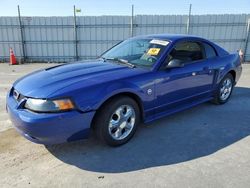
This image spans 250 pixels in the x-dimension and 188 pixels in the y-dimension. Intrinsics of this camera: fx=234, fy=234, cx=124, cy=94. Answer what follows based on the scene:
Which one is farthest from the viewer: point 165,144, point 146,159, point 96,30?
point 96,30

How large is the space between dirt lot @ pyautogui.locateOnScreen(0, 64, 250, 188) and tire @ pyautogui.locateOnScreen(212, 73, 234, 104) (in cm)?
91

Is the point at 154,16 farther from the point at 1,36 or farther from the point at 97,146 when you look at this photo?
the point at 97,146

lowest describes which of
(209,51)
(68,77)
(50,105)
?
(50,105)

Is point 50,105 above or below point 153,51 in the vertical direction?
below

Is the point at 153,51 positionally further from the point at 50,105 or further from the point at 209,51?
the point at 50,105

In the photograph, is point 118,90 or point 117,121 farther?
point 117,121

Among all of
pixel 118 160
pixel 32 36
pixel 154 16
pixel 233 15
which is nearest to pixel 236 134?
pixel 118 160

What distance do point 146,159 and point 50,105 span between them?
1376mm

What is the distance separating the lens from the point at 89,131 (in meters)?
2.97

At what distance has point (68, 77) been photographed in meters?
3.15

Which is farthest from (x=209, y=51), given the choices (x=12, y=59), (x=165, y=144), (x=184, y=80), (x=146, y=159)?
(x=12, y=59)

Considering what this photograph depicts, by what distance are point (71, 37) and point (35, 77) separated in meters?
9.09

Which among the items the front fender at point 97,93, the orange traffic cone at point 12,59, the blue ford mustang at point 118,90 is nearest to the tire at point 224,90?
the blue ford mustang at point 118,90

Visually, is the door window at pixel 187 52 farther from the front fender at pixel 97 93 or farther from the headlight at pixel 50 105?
the headlight at pixel 50 105
